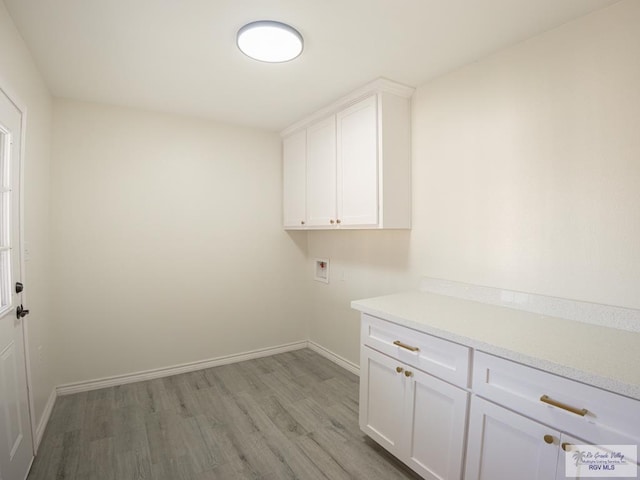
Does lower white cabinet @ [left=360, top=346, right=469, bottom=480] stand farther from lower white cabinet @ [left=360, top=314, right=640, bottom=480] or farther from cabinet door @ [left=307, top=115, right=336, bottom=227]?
cabinet door @ [left=307, top=115, right=336, bottom=227]

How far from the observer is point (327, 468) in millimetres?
1861

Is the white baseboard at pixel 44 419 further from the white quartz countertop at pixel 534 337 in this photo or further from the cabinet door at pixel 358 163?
the cabinet door at pixel 358 163

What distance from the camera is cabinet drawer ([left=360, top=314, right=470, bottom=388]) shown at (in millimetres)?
1474

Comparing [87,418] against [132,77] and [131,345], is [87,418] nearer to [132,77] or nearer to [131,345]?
[131,345]

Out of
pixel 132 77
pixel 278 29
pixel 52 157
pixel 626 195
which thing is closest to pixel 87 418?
pixel 52 157

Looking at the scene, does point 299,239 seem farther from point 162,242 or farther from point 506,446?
point 506,446

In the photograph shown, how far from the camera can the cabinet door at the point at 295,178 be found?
3.17 metres

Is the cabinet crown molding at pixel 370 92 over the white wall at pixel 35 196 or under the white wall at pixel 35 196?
over

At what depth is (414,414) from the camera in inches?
66.4

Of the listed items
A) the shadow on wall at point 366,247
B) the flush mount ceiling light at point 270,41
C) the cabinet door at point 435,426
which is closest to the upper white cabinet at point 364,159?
the shadow on wall at point 366,247

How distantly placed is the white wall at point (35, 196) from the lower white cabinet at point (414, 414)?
2.02m

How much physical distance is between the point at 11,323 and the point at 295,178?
2327mm

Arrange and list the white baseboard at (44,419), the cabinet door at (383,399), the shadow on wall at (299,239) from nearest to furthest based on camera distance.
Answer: the cabinet door at (383,399) → the white baseboard at (44,419) → the shadow on wall at (299,239)

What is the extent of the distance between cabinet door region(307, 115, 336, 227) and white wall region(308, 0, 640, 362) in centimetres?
64
